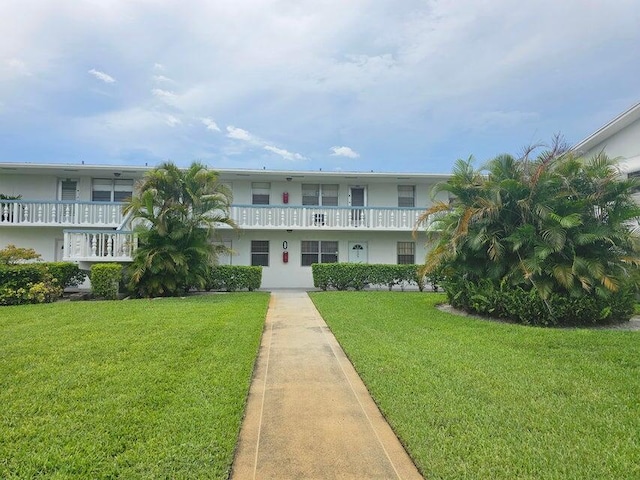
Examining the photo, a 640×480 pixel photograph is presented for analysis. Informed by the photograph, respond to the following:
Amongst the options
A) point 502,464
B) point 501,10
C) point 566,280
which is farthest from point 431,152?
point 502,464

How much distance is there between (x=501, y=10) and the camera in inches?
482

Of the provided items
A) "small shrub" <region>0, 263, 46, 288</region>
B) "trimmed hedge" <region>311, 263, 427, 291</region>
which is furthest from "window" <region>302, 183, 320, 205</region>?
"small shrub" <region>0, 263, 46, 288</region>

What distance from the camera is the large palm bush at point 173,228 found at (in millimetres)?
12328

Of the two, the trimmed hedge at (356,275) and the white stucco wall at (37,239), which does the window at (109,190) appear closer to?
the white stucco wall at (37,239)

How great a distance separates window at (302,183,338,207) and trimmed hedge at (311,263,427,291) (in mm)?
4183

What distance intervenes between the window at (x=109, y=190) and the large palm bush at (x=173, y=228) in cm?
579

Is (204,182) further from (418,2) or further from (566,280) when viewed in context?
(566,280)

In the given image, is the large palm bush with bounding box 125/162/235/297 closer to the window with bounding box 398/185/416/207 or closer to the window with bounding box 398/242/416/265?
the window with bounding box 398/242/416/265

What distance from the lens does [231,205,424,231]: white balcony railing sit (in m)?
16.7

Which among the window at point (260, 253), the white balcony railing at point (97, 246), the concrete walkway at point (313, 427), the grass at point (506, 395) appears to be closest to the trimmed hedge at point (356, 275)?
the window at point (260, 253)

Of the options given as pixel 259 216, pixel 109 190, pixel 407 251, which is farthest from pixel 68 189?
pixel 407 251

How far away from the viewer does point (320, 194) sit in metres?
18.6

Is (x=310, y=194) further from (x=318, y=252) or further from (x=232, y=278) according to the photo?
(x=232, y=278)

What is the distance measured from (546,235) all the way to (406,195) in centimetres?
1079
